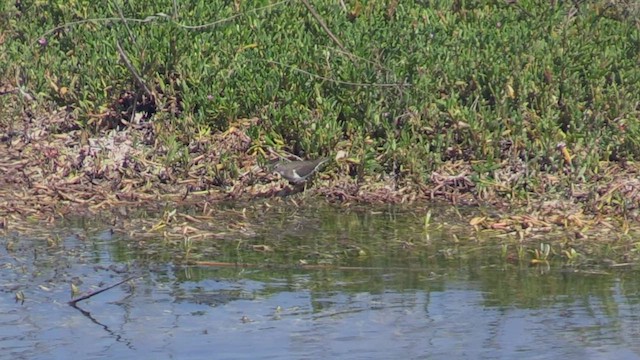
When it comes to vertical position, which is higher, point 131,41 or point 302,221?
point 131,41

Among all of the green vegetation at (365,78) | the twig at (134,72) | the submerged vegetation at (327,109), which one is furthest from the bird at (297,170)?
the twig at (134,72)

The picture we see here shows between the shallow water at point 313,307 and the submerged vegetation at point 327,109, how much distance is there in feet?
2.91

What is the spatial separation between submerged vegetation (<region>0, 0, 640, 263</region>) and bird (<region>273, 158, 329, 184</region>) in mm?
138

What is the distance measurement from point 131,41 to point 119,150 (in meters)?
1.21

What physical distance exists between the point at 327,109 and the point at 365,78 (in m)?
0.45

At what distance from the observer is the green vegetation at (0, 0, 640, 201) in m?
8.65

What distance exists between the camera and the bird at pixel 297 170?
8281 millimetres

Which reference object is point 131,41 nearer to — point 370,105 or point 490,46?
point 370,105

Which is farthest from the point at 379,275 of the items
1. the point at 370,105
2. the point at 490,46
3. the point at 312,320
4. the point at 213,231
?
the point at 490,46

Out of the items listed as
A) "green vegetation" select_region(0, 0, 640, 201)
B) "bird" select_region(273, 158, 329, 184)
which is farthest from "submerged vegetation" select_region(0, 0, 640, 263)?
"bird" select_region(273, 158, 329, 184)

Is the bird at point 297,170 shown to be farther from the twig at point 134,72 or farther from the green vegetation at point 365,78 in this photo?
the twig at point 134,72

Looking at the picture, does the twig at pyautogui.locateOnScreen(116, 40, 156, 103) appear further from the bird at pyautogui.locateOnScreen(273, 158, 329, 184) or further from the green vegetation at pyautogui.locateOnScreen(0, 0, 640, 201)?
the bird at pyautogui.locateOnScreen(273, 158, 329, 184)

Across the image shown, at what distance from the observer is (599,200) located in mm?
7863

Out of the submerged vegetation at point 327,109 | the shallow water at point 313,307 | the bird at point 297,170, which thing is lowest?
the shallow water at point 313,307
